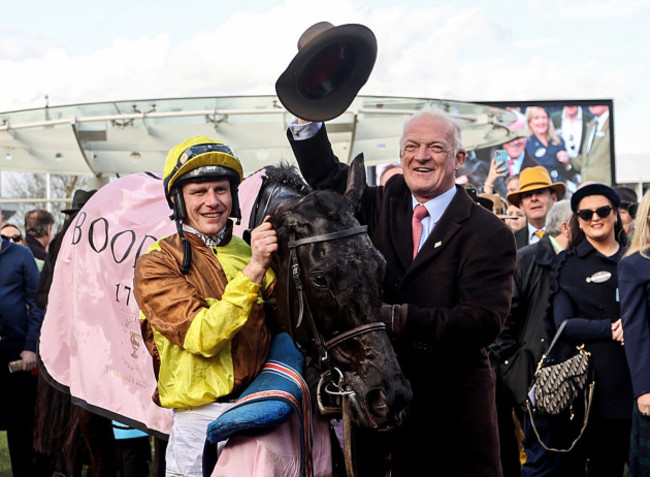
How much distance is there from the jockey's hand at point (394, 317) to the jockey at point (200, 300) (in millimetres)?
444

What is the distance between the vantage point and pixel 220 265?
299cm

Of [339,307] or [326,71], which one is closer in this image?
[339,307]

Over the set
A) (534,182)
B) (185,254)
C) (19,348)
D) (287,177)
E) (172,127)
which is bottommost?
(19,348)

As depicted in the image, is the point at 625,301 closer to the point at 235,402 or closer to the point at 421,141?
the point at 421,141

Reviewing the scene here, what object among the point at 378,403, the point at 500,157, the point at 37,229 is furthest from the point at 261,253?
the point at 500,157

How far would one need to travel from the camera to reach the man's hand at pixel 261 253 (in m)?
2.73

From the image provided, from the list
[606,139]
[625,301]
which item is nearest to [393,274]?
[625,301]

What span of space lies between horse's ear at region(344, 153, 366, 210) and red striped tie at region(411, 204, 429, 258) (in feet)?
1.10

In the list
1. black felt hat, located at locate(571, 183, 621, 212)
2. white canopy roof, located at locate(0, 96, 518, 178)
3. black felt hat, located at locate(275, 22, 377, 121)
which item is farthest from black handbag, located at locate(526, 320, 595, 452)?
white canopy roof, located at locate(0, 96, 518, 178)

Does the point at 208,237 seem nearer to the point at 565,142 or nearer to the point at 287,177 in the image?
the point at 287,177

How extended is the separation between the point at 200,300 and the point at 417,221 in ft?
3.42

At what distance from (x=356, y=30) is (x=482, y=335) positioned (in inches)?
49.7

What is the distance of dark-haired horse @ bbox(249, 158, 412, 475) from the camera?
2.64 meters

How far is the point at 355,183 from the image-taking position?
3121 mm
